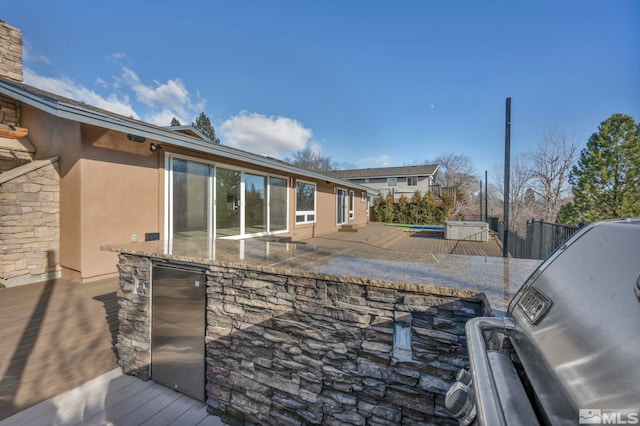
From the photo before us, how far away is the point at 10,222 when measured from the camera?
455 centimetres

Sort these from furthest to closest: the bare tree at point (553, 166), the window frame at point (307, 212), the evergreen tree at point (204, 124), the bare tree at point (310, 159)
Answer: the bare tree at point (310, 159) → the evergreen tree at point (204, 124) → the bare tree at point (553, 166) → the window frame at point (307, 212)

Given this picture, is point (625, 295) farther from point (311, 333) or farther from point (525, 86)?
point (525, 86)

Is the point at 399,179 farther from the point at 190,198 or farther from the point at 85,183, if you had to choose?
the point at 85,183

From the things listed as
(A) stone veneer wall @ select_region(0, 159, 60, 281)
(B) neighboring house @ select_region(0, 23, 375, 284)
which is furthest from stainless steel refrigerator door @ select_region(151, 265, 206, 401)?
(A) stone veneer wall @ select_region(0, 159, 60, 281)

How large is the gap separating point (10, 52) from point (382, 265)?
8667 mm

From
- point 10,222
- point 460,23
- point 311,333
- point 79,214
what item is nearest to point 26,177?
point 10,222

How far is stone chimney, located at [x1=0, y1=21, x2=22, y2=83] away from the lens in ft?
18.2

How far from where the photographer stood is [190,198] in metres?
6.00

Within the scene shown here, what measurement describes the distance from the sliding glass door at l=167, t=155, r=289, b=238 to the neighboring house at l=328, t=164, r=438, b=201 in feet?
74.2

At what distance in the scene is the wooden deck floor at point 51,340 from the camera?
2.33 metres

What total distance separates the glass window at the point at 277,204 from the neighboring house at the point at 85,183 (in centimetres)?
203

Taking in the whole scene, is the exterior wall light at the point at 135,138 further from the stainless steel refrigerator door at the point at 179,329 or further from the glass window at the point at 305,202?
the glass window at the point at 305,202

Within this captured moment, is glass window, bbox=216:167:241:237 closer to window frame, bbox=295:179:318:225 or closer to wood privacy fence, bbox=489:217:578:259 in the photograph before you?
window frame, bbox=295:179:318:225

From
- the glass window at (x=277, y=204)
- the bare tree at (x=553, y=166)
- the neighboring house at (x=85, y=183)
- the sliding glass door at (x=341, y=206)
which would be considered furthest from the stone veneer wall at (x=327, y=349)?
the bare tree at (x=553, y=166)
